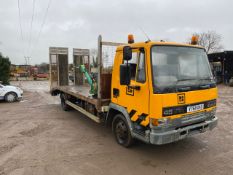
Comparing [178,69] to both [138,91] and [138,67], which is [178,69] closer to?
[138,67]

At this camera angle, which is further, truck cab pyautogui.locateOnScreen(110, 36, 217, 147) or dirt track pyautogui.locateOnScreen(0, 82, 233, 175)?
dirt track pyautogui.locateOnScreen(0, 82, 233, 175)

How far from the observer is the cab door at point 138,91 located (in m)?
3.34

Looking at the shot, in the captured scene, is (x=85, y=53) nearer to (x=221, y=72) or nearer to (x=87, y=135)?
(x=87, y=135)

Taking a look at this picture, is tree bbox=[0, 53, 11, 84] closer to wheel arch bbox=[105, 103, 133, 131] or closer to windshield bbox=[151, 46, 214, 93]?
wheel arch bbox=[105, 103, 133, 131]

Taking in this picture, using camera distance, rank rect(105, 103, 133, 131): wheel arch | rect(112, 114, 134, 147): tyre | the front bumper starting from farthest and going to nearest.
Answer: rect(112, 114, 134, 147): tyre, rect(105, 103, 133, 131): wheel arch, the front bumper

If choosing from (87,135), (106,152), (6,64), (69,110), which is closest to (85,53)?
(69,110)

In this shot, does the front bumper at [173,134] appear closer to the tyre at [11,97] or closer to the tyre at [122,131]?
the tyre at [122,131]

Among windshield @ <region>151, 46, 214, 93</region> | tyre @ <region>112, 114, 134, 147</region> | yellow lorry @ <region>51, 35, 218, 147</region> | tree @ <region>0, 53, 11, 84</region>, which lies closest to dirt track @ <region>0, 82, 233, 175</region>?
tyre @ <region>112, 114, 134, 147</region>

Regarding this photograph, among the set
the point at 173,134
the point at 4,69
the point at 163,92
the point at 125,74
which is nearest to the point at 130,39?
the point at 125,74

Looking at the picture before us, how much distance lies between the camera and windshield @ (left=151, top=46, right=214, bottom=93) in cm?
327

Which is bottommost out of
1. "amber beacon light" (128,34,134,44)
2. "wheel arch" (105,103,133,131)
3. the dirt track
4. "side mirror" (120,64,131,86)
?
the dirt track

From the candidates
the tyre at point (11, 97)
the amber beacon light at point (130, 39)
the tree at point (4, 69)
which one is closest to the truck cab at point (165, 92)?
the amber beacon light at point (130, 39)

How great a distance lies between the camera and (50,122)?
21.2 feet

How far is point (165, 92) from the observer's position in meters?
3.17
